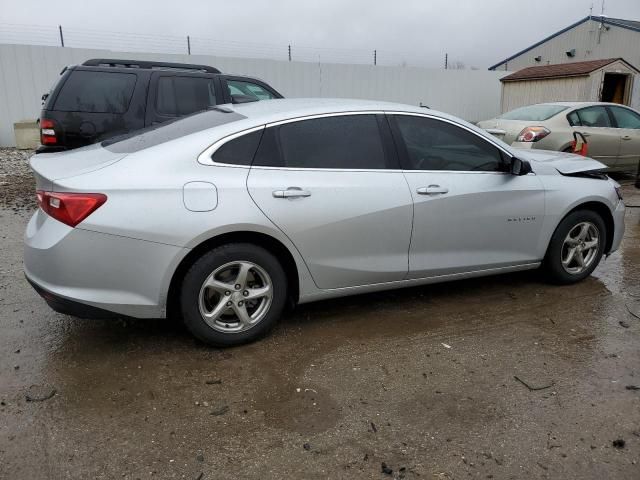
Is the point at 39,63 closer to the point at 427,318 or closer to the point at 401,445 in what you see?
the point at 427,318

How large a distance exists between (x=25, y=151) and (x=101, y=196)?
38.5 ft

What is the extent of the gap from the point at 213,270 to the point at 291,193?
2.30 ft

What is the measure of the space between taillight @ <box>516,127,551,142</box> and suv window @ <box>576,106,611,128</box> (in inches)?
41.3

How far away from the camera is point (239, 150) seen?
3.56 m

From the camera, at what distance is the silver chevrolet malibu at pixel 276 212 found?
10.5 ft

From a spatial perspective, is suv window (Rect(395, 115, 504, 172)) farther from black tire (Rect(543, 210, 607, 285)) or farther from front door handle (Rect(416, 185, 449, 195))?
black tire (Rect(543, 210, 607, 285))

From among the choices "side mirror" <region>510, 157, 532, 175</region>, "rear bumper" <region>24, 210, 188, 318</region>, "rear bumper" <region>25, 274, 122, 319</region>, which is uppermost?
"side mirror" <region>510, 157, 532, 175</region>

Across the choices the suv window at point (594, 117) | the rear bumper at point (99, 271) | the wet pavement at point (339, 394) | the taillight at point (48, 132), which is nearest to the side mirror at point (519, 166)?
the wet pavement at point (339, 394)

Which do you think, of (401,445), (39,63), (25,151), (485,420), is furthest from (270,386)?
(39,63)

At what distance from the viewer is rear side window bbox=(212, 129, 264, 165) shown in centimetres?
350

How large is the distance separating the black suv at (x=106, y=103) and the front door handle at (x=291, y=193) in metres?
3.88

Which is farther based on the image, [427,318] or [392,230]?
[427,318]

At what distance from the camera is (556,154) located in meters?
5.38

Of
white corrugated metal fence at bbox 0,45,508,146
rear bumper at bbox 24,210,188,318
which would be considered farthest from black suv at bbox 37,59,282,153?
white corrugated metal fence at bbox 0,45,508,146
